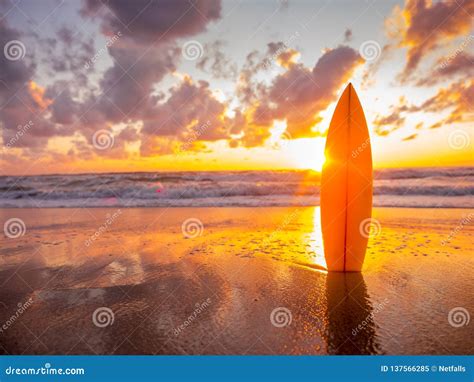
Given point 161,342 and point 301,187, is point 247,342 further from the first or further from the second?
point 301,187

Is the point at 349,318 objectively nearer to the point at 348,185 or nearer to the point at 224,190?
the point at 348,185

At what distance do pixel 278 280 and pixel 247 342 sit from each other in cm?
117

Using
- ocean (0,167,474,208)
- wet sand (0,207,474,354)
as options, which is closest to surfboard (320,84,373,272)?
wet sand (0,207,474,354)

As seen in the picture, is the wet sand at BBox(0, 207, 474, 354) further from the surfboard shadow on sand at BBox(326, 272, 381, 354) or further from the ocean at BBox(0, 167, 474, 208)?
the ocean at BBox(0, 167, 474, 208)

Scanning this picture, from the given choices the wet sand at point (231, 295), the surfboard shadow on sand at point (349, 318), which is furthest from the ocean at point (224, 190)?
the surfboard shadow on sand at point (349, 318)

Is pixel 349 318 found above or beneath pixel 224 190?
beneath

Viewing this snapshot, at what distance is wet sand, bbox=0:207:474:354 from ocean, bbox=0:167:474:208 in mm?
5893

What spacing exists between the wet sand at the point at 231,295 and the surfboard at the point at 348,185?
26 cm

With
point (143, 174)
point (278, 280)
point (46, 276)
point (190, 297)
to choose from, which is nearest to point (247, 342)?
point (190, 297)

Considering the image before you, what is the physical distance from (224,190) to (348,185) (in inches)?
435

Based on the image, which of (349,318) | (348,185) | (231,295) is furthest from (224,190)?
(349,318)

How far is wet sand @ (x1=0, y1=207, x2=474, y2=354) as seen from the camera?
2227 millimetres

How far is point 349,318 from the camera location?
248 cm

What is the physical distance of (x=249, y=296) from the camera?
2.91m
